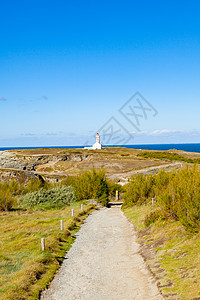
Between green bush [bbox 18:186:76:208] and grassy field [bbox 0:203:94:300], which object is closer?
grassy field [bbox 0:203:94:300]

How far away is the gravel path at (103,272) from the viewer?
7.75 metres

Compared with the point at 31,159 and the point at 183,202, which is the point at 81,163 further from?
the point at 183,202

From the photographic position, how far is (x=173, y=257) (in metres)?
9.59

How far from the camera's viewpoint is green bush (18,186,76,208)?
1176 inches

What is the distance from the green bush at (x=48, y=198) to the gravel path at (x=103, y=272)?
620 inches

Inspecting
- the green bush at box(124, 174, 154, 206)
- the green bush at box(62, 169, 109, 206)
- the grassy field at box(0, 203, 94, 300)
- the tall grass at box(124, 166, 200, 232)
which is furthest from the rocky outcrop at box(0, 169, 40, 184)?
the tall grass at box(124, 166, 200, 232)

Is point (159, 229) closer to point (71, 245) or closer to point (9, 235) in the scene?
point (71, 245)

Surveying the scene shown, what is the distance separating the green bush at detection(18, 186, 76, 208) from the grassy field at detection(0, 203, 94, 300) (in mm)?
11571

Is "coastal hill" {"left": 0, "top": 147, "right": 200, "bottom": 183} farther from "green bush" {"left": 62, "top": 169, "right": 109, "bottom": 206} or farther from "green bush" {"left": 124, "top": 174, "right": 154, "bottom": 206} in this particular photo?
"green bush" {"left": 124, "top": 174, "right": 154, "bottom": 206}

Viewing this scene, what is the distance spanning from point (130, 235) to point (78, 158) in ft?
214

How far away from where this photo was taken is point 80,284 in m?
8.54

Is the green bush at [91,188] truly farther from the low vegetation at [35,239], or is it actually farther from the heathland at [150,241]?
the heathland at [150,241]

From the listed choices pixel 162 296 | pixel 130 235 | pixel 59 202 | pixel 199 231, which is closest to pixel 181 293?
pixel 162 296

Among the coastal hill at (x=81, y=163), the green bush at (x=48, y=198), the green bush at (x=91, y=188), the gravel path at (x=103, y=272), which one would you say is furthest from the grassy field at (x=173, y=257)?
Result: the coastal hill at (x=81, y=163)
